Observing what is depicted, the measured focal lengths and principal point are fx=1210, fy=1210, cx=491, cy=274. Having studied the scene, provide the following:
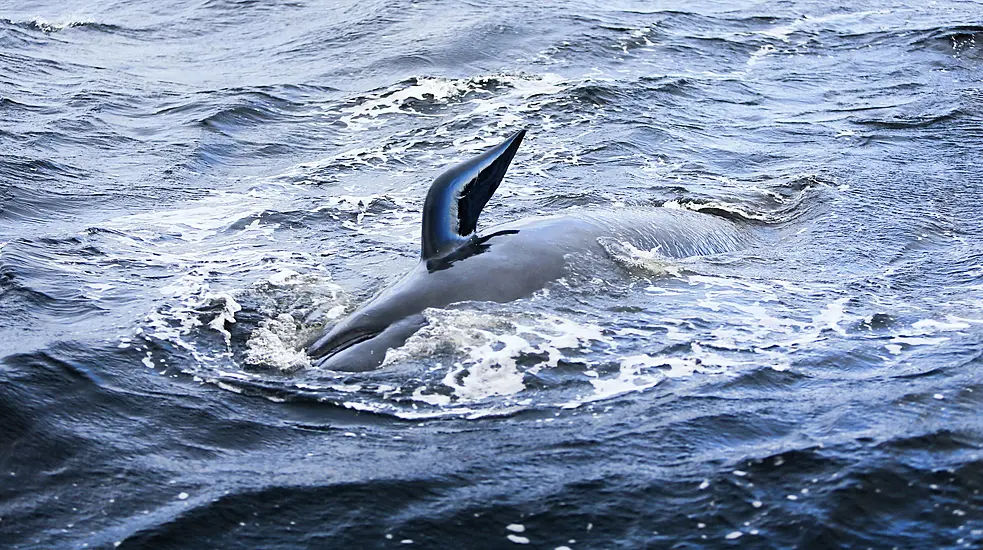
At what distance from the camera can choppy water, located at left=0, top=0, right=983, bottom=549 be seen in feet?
19.0

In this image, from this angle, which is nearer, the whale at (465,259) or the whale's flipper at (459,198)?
the whale at (465,259)

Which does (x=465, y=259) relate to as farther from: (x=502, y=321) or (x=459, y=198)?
(x=502, y=321)

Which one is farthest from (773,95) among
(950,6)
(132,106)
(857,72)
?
(132,106)

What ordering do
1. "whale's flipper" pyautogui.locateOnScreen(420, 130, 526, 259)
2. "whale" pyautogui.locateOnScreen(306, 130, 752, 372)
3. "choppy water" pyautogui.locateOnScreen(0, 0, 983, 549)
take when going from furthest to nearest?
1. "whale's flipper" pyautogui.locateOnScreen(420, 130, 526, 259)
2. "whale" pyautogui.locateOnScreen(306, 130, 752, 372)
3. "choppy water" pyautogui.locateOnScreen(0, 0, 983, 549)

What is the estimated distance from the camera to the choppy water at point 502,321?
5805mm

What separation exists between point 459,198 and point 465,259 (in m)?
0.42

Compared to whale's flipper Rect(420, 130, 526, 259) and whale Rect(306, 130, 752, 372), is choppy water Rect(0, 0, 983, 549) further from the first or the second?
whale's flipper Rect(420, 130, 526, 259)

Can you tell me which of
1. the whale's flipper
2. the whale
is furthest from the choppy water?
the whale's flipper

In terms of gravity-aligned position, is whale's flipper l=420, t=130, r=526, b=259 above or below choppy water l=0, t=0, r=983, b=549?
above

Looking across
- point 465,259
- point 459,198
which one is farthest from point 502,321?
point 459,198

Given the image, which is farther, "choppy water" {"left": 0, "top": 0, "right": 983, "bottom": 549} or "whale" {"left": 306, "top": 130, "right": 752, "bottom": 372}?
"whale" {"left": 306, "top": 130, "right": 752, "bottom": 372}

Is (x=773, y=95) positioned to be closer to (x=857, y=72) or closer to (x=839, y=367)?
(x=857, y=72)

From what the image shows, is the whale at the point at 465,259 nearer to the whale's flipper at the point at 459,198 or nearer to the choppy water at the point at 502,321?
the whale's flipper at the point at 459,198

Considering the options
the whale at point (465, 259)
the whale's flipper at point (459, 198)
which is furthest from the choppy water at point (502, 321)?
the whale's flipper at point (459, 198)
